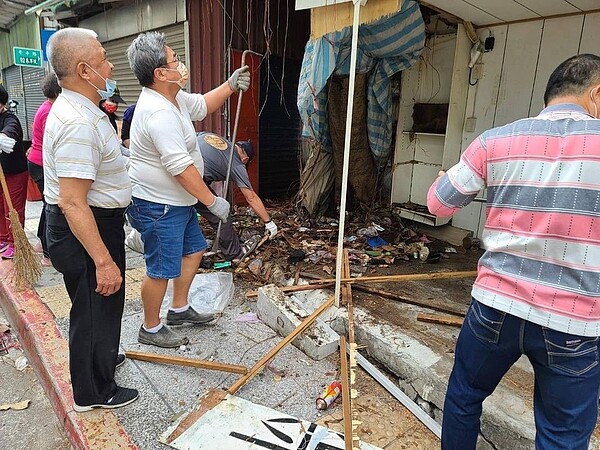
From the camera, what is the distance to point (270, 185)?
746 centimetres

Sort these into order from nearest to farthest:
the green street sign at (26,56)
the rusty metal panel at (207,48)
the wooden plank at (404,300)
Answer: the wooden plank at (404,300)
the rusty metal panel at (207,48)
the green street sign at (26,56)

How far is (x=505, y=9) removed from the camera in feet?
12.8

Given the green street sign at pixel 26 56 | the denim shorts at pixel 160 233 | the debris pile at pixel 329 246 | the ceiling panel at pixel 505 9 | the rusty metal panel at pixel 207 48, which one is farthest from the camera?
the green street sign at pixel 26 56

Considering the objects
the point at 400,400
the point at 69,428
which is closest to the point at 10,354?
the point at 69,428

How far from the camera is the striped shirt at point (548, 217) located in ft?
4.58

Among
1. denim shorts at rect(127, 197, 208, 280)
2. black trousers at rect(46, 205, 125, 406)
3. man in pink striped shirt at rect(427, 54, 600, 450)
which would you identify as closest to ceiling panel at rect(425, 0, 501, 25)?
man in pink striped shirt at rect(427, 54, 600, 450)

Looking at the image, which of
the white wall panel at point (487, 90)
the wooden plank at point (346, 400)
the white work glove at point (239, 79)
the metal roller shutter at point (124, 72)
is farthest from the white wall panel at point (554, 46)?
the metal roller shutter at point (124, 72)

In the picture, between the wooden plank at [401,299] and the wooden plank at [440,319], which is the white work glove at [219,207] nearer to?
the wooden plank at [401,299]

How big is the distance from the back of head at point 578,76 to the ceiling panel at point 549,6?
2695 millimetres

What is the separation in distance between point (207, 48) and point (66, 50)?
4722 millimetres

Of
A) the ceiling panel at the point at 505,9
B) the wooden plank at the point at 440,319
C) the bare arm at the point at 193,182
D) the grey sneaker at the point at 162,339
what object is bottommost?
the grey sneaker at the point at 162,339

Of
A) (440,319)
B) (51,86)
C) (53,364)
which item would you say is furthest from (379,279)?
(51,86)

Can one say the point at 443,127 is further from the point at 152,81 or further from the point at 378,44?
the point at 152,81

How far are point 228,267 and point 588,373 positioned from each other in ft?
11.5
